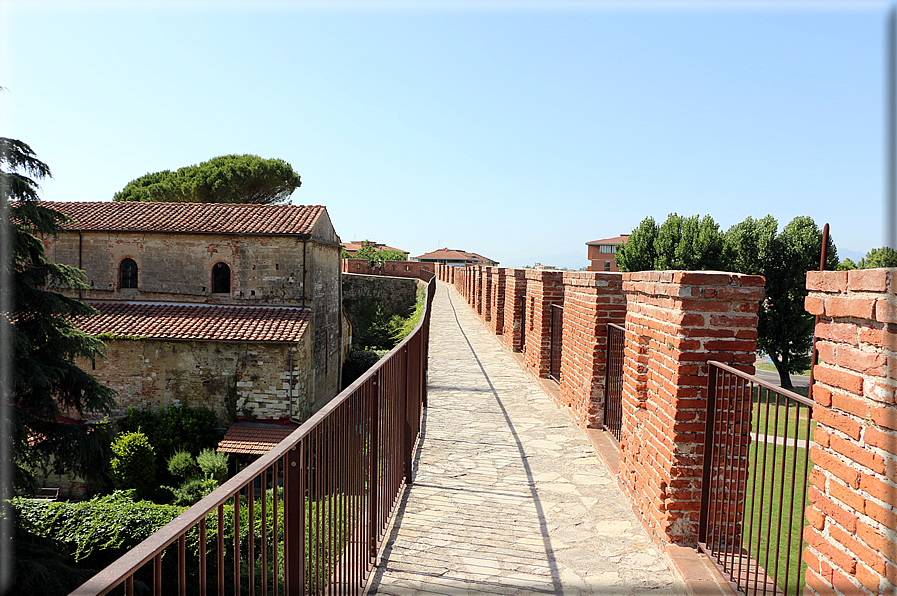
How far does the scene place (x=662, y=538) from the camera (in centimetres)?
355

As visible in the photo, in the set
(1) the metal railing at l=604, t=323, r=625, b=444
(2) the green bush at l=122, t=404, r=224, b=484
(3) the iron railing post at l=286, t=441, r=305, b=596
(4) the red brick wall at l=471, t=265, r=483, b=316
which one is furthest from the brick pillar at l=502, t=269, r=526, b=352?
(2) the green bush at l=122, t=404, r=224, b=484

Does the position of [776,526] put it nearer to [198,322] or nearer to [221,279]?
[198,322]

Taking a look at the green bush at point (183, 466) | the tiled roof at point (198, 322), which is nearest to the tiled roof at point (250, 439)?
the green bush at point (183, 466)

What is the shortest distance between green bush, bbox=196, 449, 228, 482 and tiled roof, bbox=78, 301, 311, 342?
13.4 feet

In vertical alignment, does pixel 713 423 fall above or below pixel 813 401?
below

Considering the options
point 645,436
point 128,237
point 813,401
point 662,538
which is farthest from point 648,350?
point 128,237

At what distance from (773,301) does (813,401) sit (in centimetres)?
2782

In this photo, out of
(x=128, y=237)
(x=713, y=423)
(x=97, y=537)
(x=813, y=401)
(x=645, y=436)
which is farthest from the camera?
(x=128, y=237)

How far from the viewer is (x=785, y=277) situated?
Answer: 2605cm

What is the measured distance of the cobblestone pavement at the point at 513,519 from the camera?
3.18 meters

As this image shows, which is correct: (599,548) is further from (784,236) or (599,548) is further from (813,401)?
(784,236)

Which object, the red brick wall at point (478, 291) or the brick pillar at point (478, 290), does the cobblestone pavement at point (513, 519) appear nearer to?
the red brick wall at point (478, 291)

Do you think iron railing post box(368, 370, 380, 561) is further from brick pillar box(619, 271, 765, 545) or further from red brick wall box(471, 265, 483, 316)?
red brick wall box(471, 265, 483, 316)

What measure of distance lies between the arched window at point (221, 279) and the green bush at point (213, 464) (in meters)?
7.22
